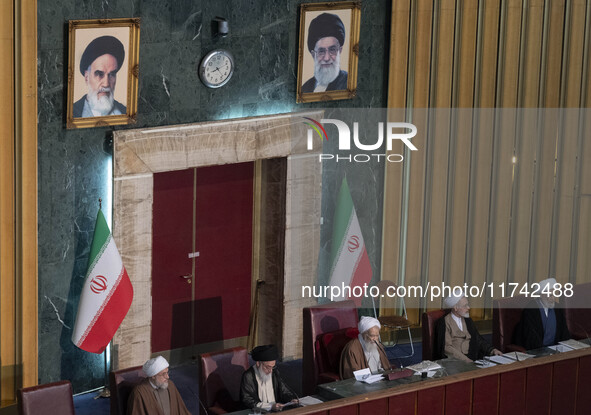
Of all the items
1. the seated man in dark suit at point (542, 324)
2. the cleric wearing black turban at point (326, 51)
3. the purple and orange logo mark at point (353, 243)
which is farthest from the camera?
the purple and orange logo mark at point (353, 243)

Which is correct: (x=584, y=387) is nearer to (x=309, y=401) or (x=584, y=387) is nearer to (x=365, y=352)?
(x=365, y=352)

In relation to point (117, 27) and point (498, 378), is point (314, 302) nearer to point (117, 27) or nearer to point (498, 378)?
point (498, 378)

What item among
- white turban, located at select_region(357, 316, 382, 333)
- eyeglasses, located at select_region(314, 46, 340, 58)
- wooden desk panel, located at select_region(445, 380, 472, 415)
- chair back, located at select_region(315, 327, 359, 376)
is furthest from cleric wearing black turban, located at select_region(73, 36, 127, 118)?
wooden desk panel, located at select_region(445, 380, 472, 415)

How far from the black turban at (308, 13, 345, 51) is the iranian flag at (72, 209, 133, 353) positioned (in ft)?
7.90

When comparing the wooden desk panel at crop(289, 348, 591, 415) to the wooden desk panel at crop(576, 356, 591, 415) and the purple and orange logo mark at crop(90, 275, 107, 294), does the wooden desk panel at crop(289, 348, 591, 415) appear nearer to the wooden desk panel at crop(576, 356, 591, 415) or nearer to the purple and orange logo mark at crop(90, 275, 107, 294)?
the wooden desk panel at crop(576, 356, 591, 415)

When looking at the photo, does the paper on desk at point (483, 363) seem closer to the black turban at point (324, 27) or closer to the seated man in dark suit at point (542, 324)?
the seated man in dark suit at point (542, 324)

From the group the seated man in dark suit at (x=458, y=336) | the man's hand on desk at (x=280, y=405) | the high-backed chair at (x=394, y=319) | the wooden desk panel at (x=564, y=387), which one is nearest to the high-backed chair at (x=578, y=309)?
the seated man in dark suit at (x=458, y=336)

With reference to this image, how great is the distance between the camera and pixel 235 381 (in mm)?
7406

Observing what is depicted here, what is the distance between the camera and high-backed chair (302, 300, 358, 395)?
800 cm

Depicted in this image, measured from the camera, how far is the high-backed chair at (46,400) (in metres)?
6.66

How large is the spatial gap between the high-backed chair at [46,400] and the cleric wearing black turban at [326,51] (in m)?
3.62

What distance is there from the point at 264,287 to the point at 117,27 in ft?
9.43

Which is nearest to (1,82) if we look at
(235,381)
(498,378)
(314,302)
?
(235,381)

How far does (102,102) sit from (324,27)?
7.06ft
